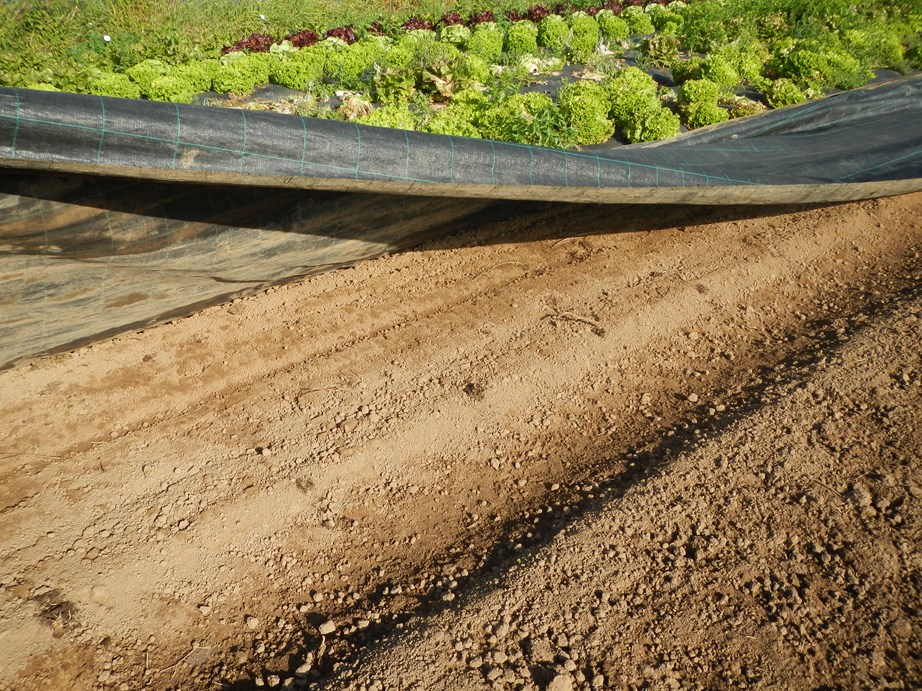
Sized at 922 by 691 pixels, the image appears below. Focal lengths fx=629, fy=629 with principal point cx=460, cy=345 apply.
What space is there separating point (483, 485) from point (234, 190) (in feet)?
8.72

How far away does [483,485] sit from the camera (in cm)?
390

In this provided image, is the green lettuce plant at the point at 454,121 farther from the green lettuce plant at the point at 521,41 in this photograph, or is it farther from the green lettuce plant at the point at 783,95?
the green lettuce plant at the point at 783,95

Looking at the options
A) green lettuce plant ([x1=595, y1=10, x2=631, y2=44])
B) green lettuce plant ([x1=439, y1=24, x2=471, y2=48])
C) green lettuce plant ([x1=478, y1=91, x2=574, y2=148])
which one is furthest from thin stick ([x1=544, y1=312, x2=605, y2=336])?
green lettuce plant ([x1=595, y1=10, x2=631, y2=44])

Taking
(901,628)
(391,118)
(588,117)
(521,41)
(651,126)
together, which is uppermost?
(521,41)

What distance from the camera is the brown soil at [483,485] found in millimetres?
3072

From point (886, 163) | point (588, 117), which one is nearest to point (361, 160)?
point (588, 117)

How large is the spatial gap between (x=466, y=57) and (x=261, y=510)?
5.74 metres

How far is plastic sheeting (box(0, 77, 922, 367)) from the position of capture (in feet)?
11.0

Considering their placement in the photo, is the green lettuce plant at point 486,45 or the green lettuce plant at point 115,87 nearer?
the green lettuce plant at point 115,87

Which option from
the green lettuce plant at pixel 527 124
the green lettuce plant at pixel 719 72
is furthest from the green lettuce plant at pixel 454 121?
the green lettuce plant at pixel 719 72

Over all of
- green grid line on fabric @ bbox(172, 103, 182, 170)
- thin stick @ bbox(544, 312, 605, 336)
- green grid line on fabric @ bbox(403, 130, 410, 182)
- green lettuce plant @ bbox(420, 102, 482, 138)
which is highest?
green grid line on fabric @ bbox(172, 103, 182, 170)

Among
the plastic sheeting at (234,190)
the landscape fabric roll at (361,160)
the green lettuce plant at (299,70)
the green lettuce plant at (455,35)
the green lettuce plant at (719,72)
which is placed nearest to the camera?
the landscape fabric roll at (361,160)

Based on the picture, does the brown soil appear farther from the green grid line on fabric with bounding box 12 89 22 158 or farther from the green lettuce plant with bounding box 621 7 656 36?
the green lettuce plant with bounding box 621 7 656 36

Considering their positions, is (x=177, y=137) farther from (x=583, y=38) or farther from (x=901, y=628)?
(x=583, y=38)
